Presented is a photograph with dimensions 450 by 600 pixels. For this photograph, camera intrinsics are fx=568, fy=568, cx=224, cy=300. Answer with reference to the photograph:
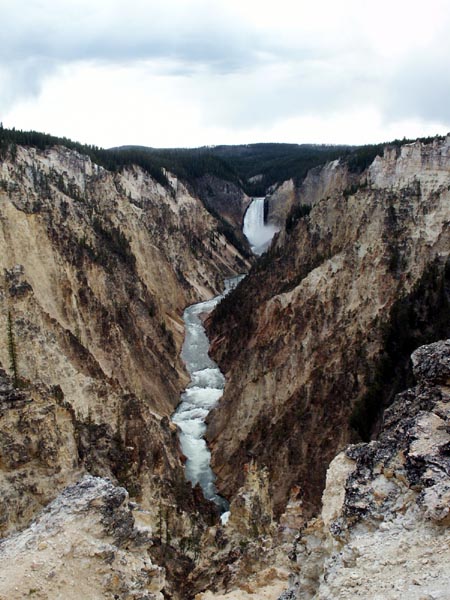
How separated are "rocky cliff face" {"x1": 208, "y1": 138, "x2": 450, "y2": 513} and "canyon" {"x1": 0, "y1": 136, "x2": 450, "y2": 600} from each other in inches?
4.5

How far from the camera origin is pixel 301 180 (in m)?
104

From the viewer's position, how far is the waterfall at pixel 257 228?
10612cm

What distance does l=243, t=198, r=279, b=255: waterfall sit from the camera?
106m

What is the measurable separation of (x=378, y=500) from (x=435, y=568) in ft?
6.09

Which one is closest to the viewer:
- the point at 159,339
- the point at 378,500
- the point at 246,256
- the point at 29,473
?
the point at 378,500

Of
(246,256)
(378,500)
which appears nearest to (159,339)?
(378,500)

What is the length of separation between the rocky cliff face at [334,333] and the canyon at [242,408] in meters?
0.11

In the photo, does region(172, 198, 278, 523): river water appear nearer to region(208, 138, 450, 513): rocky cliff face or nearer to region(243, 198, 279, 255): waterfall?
region(208, 138, 450, 513): rocky cliff face

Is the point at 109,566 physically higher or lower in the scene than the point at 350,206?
lower

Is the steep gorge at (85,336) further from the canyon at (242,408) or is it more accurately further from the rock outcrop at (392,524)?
the rock outcrop at (392,524)

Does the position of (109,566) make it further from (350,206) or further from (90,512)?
(350,206)

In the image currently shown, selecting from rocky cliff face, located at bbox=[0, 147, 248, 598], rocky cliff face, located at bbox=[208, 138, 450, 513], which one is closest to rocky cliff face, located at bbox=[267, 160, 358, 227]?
rocky cliff face, located at bbox=[0, 147, 248, 598]

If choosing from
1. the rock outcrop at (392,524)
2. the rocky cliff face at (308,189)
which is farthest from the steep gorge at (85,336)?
the rocky cliff face at (308,189)

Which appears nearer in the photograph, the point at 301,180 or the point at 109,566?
the point at 109,566
